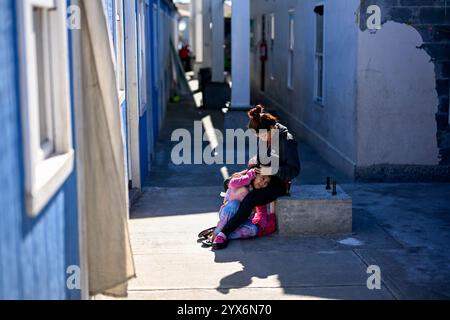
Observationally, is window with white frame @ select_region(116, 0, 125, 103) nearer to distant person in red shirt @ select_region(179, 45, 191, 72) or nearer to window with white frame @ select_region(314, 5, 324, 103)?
window with white frame @ select_region(314, 5, 324, 103)

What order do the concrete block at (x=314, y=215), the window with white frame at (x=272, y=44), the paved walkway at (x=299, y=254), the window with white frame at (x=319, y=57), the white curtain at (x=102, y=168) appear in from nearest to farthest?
the white curtain at (x=102, y=168) → the paved walkway at (x=299, y=254) → the concrete block at (x=314, y=215) → the window with white frame at (x=319, y=57) → the window with white frame at (x=272, y=44)

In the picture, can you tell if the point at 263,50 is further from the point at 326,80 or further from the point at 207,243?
the point at 207,243

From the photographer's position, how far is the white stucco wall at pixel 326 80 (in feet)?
33.1

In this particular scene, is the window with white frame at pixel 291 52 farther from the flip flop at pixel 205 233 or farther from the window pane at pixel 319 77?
the flip flop at pixel 205 233

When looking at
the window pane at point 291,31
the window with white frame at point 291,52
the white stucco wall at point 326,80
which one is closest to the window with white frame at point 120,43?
the white stucco wall at point 326,80

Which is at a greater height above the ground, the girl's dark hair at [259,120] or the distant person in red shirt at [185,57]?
the distant person in red shirt at [185,57]

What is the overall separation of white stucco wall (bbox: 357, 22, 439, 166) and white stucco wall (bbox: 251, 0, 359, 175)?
0.18 meters

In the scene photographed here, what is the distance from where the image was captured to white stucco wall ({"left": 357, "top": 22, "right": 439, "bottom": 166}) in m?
9.68

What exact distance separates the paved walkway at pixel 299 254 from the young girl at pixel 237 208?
0.47 feet

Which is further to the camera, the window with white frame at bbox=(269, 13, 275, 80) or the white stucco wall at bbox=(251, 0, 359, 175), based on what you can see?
the window with white frame at bbox=(269, 13, 275, 80)

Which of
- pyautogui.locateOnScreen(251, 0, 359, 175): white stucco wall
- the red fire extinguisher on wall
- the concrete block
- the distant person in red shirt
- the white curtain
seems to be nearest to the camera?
the white curtain

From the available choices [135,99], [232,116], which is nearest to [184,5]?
[232,116]

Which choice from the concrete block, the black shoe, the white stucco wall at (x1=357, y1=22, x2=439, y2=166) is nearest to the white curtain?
the black shoe

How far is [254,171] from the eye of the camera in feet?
23.2
